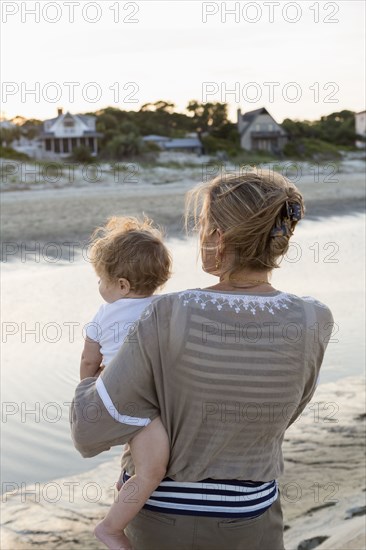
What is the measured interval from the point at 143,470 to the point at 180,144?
33.9m

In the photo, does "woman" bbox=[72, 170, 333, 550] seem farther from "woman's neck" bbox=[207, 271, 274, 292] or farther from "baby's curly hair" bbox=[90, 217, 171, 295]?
"baby's curly hair" bbox=[90, 217, 171, 295]

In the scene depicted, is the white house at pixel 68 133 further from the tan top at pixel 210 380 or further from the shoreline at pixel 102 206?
the tan top at pixel 210 380

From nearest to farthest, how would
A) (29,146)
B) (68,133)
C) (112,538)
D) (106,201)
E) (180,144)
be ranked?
(112,538), (106,201), (180,144), (29,146), (68,133)

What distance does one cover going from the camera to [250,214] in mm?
1576

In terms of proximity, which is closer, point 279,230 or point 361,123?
point 279,230

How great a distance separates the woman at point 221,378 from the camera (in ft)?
5.17

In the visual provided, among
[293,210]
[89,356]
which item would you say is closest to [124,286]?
[89,356]

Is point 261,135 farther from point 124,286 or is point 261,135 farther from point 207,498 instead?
point 207,498

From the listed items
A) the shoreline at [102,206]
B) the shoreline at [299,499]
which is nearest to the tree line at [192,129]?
the shoreline at [102,206]

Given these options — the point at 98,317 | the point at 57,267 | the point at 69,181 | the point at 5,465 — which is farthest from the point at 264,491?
the point at 69,181

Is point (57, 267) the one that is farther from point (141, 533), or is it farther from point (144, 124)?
point (144, 124)

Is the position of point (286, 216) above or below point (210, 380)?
above

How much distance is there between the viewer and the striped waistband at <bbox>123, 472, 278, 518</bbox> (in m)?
1.67

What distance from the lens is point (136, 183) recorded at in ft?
69.2
